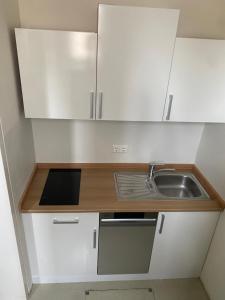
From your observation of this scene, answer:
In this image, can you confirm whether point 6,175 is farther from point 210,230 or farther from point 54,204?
point 210,230

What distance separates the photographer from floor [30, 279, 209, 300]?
1.79 metres

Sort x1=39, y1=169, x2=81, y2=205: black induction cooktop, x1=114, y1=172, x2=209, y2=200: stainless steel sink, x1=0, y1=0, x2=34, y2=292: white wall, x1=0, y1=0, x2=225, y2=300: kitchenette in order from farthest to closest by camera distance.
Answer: x1=114, y1=172, x2=209, y2=200: stainless steel sink
x1=39, y1=169, x2=81, y2=205: black induction cooktop
x1=0, y1=0, x2=225, y2=300: kitchenette
x1=0, y1=0, x2=34, y2=292: white wall

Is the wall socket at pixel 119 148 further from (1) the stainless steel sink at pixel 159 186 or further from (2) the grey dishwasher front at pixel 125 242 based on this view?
(2) the grey dishwasher front at pixel 125 242

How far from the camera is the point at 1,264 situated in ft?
4.99

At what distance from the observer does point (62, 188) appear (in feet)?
5.71

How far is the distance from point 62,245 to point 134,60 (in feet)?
4.72

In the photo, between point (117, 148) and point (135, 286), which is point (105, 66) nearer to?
point (117, 148)

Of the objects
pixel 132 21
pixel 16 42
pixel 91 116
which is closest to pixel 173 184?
pixel 91 116

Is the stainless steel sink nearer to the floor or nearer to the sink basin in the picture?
the sink basin

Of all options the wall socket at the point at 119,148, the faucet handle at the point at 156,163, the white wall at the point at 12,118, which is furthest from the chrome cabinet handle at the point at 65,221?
the faucet handle at the point at 156,163

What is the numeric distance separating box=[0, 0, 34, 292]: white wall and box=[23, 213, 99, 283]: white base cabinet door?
9cm

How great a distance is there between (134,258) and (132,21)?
1.72 meters

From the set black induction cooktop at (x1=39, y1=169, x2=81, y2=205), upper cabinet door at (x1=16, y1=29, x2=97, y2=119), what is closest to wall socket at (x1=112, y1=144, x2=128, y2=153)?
black induction cooktop at (x1=39, y1=169, x2=81, y2=205)

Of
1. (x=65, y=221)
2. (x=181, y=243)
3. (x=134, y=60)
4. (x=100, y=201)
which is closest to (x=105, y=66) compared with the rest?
(x=134, y=60)
